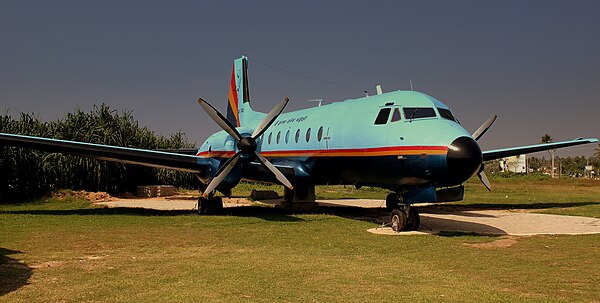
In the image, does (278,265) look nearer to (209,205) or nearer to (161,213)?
(209,205)

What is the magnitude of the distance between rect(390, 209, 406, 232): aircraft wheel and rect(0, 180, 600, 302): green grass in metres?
0.94

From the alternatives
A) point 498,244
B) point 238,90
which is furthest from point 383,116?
point 238,90

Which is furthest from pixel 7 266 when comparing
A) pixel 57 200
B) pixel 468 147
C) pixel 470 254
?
pixel 57 200

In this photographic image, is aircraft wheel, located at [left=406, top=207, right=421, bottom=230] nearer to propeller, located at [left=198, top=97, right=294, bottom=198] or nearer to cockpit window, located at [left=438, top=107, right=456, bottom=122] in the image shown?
cockpit window, located at [left=438, top=107, right=456, bottom=122]

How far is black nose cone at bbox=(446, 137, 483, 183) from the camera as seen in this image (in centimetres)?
1317

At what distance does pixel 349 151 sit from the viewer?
1706 cm

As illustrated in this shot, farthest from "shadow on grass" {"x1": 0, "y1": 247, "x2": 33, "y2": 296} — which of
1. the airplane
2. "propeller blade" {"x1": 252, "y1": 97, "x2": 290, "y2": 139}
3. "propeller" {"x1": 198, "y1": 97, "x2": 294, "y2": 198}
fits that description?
"propeller blade" {"x1": 252, "y1": 97, "x2": 290, "y2": 139}

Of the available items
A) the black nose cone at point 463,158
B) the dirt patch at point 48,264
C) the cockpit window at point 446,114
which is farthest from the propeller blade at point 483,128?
the dirt patch at point 48,264

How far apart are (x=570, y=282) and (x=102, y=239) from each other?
10364 millimetres

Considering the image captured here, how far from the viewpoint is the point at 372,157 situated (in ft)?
52.0

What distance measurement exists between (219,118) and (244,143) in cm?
145

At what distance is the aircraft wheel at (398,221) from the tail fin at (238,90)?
14054 mm

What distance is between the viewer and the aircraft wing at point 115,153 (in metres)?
18.7

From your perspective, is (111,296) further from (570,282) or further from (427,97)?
(427,97)
